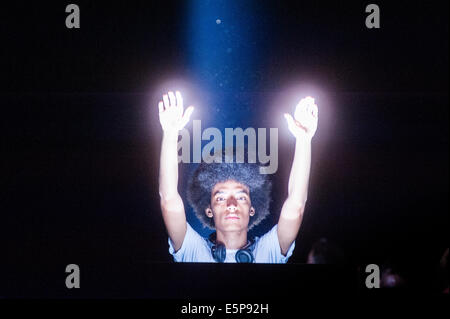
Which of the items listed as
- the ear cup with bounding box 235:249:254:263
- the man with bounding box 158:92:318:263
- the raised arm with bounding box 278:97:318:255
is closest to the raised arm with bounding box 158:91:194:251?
the man with bounding box 158:92:318:263

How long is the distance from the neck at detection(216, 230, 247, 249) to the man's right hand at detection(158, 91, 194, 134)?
0.49 m

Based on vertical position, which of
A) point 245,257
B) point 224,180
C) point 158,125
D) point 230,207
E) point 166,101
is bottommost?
point 245,257

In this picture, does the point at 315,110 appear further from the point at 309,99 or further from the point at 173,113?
the point at 173,113

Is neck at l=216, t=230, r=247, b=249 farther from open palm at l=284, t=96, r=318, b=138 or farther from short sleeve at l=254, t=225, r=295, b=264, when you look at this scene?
open palm at l=284, t=96, r=318, b=138

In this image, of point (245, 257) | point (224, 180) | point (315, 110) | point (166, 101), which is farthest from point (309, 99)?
point (245, 257)

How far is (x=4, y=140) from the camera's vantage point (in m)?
2.91

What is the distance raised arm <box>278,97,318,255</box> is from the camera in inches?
115

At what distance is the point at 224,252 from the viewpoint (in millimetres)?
2924

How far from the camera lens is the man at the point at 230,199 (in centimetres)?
291

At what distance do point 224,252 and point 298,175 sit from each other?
461mm

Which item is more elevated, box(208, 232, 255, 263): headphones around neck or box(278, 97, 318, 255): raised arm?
box(278, 97, 318, 255): raised arm

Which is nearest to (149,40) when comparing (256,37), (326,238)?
(256,37)

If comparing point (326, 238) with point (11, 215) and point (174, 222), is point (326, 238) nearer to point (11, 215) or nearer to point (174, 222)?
point (174, 222)

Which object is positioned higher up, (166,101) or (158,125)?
(166,101)
